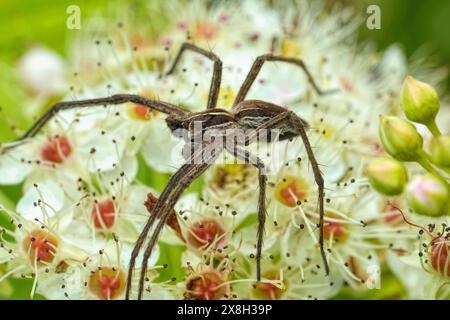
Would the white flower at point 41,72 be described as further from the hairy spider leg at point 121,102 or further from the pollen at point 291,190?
the pollen at point 291,190

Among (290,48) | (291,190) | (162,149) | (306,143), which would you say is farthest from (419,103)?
(290,48)

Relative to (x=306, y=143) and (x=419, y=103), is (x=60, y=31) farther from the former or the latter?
(x=419, y=103)

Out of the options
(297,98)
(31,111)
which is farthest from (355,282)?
(31,111)

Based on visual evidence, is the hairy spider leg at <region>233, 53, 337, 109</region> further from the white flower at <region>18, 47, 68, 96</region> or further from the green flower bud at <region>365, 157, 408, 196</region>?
the white flower at <region>18, 47, 68, 96</region>
